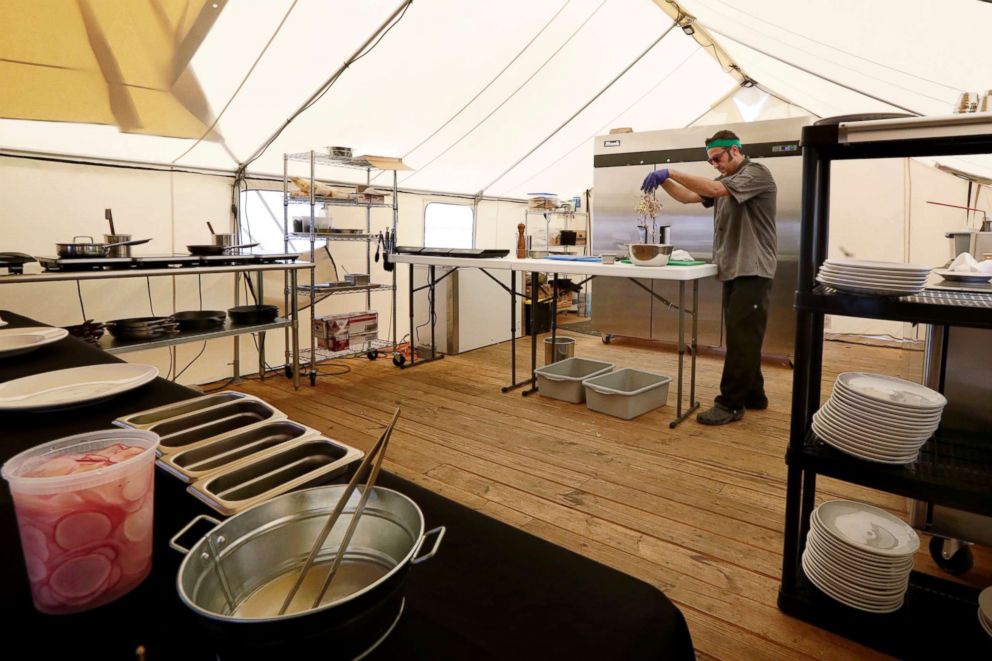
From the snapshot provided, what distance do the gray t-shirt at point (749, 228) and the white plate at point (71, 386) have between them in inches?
115

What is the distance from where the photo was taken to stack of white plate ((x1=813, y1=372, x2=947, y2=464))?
1394 millimetres

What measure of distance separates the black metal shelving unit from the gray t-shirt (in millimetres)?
1510

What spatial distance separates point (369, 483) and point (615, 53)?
500 centimetres

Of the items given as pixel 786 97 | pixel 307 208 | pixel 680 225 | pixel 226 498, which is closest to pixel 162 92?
pixel 307 208

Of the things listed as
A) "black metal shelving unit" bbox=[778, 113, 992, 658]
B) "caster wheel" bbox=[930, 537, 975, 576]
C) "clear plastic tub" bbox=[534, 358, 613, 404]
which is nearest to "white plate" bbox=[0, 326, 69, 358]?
"black metal shelving unit" bbox=[778, 113, 992, 658]

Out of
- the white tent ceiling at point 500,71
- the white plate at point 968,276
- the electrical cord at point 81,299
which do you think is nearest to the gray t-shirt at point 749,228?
the white tent ceiling at point 500,71

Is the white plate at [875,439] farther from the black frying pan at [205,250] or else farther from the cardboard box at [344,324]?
the cardboard box at [344,324]

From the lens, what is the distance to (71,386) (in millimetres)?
957

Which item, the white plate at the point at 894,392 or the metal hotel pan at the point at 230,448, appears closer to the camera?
the metal hotel pan at the point at 230,448

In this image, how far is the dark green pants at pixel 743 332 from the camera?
3.15m

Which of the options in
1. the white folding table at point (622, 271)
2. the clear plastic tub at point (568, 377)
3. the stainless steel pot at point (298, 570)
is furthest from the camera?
the clear plastic tub at point (568, 377)

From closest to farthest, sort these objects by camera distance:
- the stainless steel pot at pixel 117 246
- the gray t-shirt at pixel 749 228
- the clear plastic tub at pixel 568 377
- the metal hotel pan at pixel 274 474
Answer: the metal hotel pan at pixel 274 474
the stainless steel pot at pixel 117 246
the gray t-shirt at pixel 749 228
the clear plastic tub at pixel 568 377

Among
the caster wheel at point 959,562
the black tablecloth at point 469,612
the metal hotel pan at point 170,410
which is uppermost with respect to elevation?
the metal hotel pan at point 170,410

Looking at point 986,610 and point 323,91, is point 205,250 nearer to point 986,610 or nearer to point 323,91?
point 323,91
